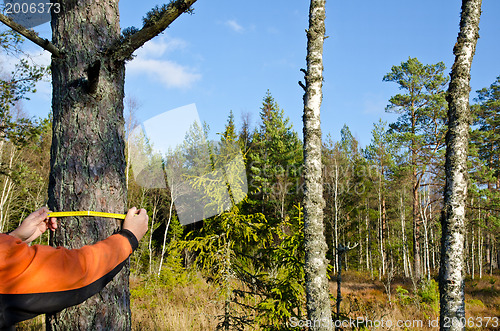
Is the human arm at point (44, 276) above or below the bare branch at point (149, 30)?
below

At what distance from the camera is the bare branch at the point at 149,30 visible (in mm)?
1807

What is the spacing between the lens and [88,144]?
69.6 inches

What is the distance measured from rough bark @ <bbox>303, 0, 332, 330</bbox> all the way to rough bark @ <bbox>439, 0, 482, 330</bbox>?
176 centimetres

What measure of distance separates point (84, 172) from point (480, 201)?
2594 centimetres

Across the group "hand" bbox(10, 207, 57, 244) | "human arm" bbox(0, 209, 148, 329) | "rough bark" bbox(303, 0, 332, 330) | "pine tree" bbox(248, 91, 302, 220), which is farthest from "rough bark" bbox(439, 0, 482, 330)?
"pine tree" bbox(248, 91, 302, 220)

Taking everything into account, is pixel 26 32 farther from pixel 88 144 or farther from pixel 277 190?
pixel 277 190

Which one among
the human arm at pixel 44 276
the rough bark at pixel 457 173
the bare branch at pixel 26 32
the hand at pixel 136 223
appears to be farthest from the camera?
the rough bark at pixel 457 173

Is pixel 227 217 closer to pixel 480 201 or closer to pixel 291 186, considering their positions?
pixel 291 186

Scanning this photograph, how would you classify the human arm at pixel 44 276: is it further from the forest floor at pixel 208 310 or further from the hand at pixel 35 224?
the forest floor at pixel 208 310

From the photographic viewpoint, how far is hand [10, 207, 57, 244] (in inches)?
67.2

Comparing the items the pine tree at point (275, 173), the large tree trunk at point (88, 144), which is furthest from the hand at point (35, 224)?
the pine tree at point (275, 173)

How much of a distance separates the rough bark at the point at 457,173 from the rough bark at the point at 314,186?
1764 mm

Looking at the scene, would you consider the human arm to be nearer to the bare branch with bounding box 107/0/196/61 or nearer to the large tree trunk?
the large tree trunk

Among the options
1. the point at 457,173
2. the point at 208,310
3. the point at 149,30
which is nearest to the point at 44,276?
the point at 149,30
